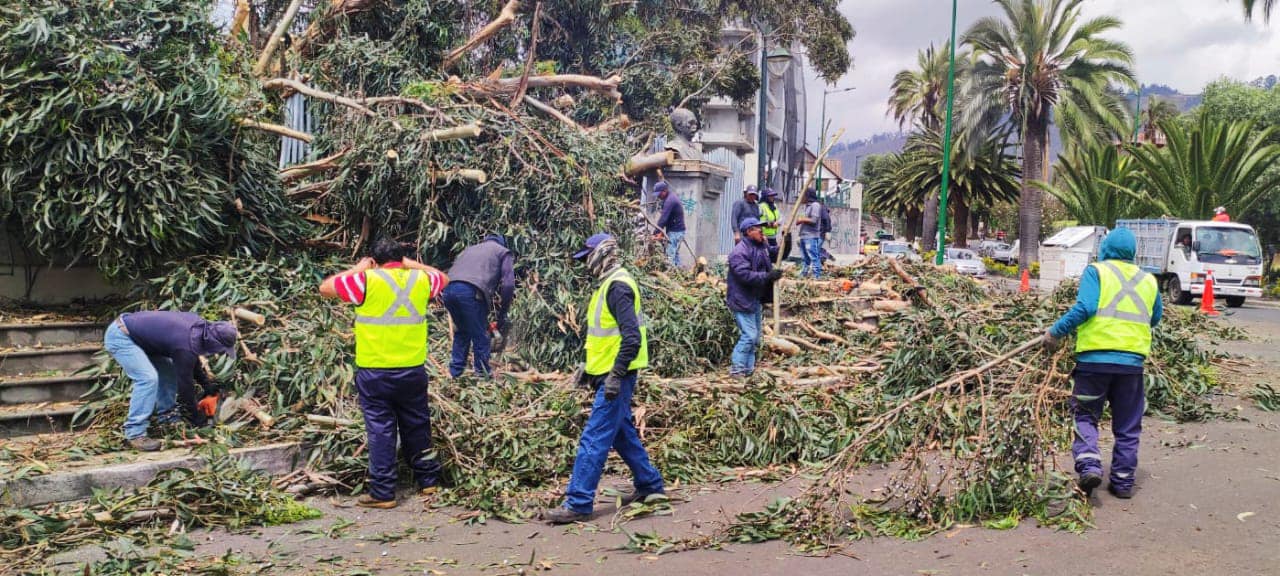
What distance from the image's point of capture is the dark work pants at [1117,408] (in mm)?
5656

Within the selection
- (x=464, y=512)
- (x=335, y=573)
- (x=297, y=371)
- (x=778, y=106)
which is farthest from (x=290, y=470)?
(x=778, y=106)

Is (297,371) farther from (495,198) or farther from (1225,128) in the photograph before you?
(1225,128)

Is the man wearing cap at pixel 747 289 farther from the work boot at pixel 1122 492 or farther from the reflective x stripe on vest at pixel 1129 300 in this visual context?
the work boot at pixel 1122 492

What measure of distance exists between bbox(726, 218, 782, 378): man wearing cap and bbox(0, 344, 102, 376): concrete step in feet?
18.2

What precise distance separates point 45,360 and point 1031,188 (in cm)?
3084

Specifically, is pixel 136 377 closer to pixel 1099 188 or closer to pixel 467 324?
pixel 467 324

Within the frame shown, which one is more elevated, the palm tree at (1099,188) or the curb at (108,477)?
the palm tree at (1099,188)

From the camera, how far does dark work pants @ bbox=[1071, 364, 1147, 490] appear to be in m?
5.66

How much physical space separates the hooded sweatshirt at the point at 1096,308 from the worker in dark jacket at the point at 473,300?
4643 millimetres

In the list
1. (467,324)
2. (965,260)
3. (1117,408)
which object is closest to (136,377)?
(467,324)

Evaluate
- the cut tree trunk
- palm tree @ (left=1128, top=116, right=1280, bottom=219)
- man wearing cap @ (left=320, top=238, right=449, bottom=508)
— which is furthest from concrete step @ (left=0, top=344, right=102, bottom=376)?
the cut tree trunk

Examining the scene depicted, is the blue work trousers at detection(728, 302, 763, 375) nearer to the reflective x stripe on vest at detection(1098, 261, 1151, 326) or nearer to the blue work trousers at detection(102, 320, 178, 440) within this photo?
the reflective x stripe on vest at detection(1098, 261, 1151, 326)

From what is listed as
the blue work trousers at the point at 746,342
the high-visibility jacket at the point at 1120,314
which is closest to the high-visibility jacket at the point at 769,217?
the blue work trousers at the point at 746,342

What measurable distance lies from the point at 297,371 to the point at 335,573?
2.95 metres
